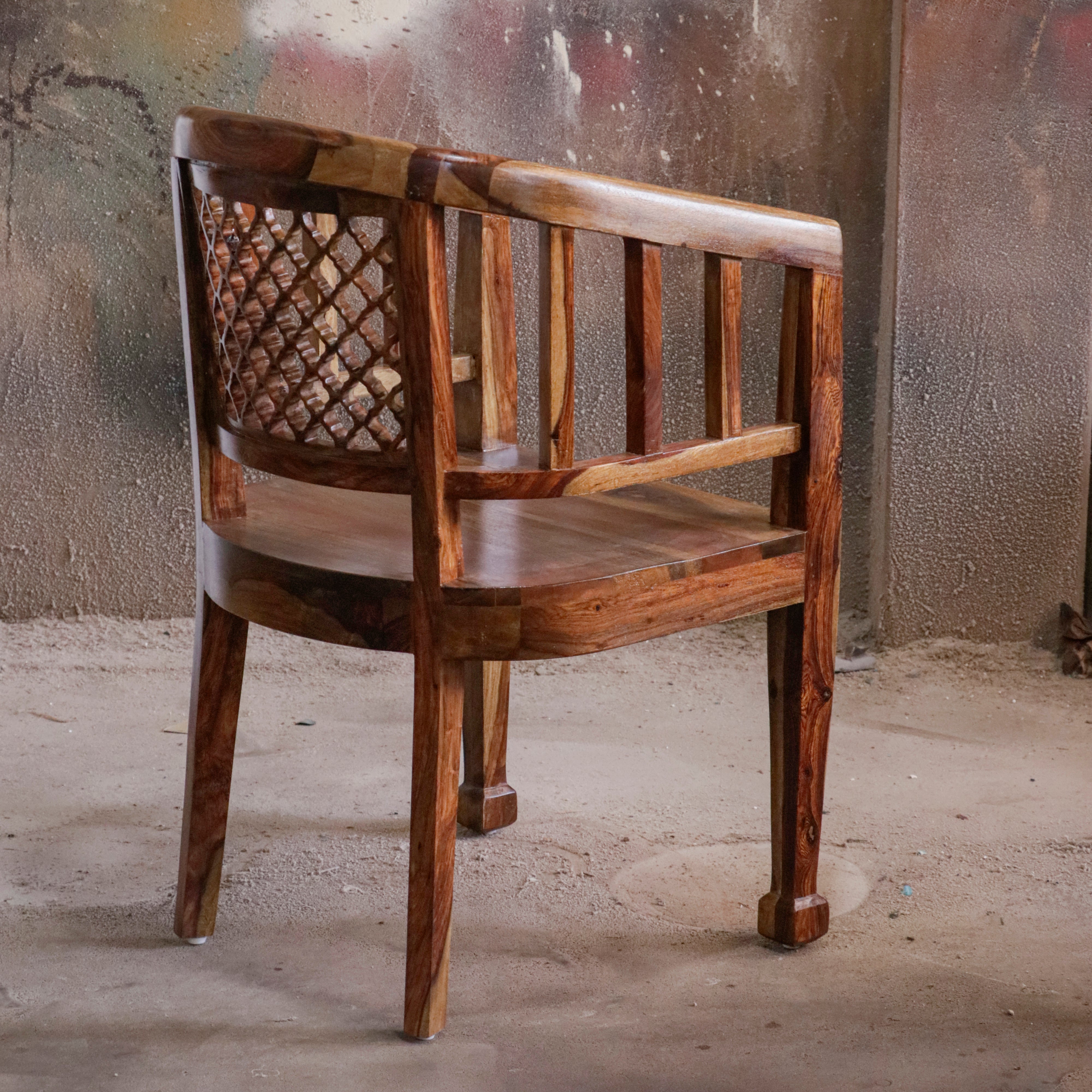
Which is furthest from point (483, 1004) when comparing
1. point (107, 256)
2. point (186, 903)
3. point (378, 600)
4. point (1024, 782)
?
point (107, 256)

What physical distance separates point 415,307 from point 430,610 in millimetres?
325

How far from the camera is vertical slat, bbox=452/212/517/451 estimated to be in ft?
6.70

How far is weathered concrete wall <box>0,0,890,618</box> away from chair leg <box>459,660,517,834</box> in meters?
0.99

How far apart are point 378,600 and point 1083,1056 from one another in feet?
3.14

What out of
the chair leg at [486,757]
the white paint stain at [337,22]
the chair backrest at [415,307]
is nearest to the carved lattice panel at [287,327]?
the chair backrest at [415,307]

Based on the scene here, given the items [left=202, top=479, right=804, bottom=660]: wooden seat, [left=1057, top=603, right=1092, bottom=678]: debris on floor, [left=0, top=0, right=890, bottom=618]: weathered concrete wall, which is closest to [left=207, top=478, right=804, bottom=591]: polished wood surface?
[left=202, top=479, right=804, bottom=660]: wooden seat

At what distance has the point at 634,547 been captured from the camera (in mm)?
1719

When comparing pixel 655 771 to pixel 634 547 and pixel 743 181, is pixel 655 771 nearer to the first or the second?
pixel 634 547

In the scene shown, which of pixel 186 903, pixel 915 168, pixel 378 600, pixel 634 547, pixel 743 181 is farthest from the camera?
pixel 743 181

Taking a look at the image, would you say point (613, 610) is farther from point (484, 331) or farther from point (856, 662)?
point (856, 662)

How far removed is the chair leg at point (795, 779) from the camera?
6.09 feet

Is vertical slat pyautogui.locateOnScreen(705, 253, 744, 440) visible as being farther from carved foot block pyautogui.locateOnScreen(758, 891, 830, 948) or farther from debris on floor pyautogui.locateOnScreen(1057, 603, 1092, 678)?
debris on floor pyautogui.locateOnScreen(1057, 603, 1092, 678)

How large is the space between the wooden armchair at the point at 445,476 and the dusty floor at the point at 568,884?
0.42 ft

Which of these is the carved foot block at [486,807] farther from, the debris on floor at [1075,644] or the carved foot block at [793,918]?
the debris on floor at [1075,644]
